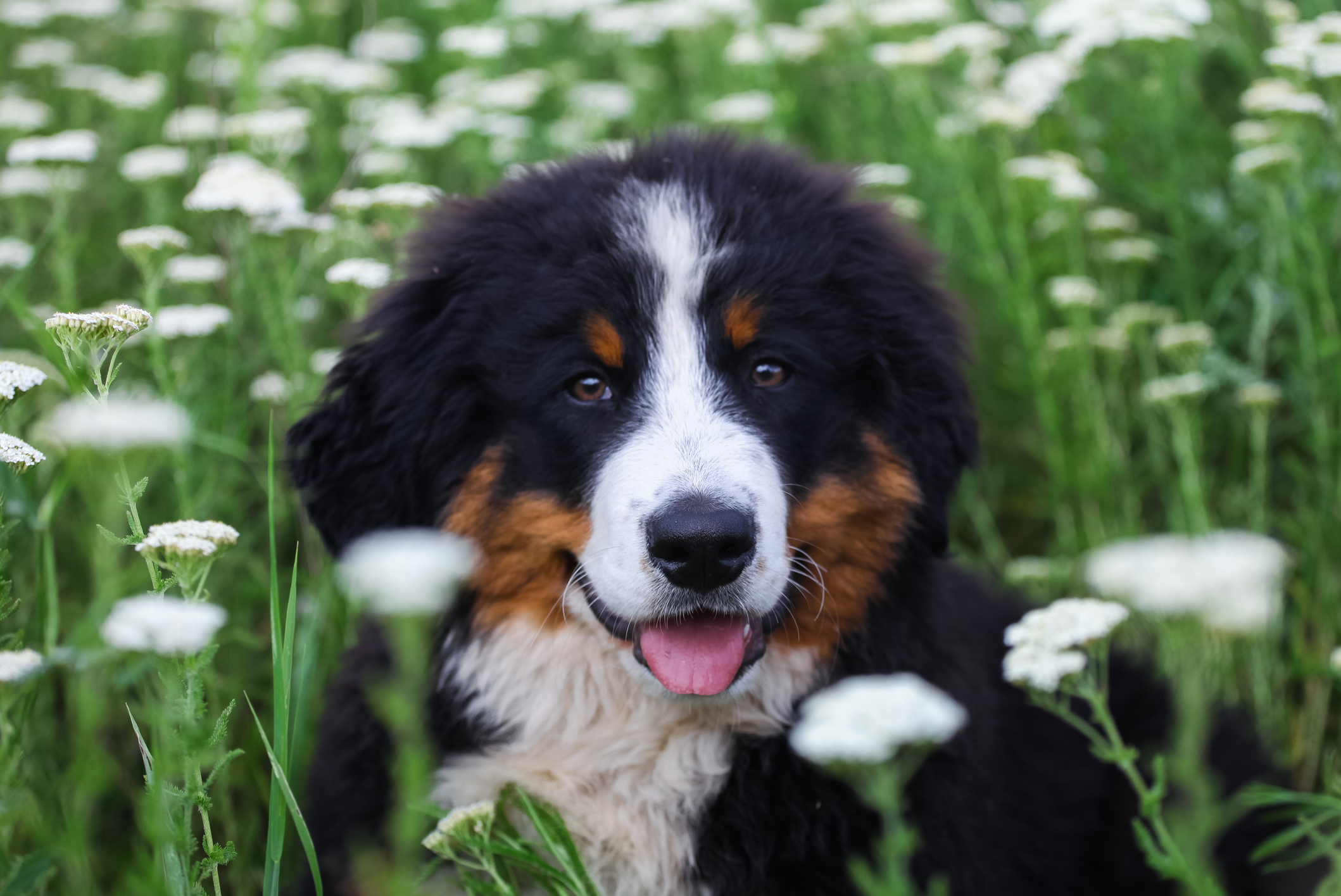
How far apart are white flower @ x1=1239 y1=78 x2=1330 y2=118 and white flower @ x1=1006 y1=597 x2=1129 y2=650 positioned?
1901 mm

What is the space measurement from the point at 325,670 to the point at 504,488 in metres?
1.02

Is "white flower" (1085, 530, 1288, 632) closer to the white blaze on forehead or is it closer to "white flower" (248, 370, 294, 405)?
the white blaze on forehead

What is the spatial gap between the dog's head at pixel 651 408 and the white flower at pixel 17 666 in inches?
38.3

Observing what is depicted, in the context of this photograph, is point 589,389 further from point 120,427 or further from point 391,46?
point 391,46

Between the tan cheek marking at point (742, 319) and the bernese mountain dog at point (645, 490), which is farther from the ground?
the tan cheek marking at point (742, 319)

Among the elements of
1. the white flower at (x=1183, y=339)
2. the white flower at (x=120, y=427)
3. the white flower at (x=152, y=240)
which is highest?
the white flower at (x=120, y=427)

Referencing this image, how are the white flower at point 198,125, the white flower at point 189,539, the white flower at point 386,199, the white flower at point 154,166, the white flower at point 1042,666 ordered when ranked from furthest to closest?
the white flower at point 198,125 → the white flower at point 154,166 → the white flower at point 386,199 → the white flower at point 1042,666 → the white flower at point 189,539

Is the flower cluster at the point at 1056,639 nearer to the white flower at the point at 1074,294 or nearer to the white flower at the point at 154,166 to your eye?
Result: the white flower at the point at 1074,294

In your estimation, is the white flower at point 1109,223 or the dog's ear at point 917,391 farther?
the white flower at point 1109,223

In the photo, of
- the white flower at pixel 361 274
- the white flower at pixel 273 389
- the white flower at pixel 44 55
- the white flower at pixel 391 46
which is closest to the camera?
the white flower at pixel 361 274

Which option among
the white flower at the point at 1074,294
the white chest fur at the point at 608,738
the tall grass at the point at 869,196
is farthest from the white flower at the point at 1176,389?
the white chest fur at the point at 608,738

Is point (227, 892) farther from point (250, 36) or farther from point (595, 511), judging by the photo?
point (250, 36)

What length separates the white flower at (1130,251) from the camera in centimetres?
373

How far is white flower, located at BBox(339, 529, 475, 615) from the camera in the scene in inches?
52.1
